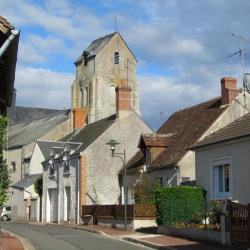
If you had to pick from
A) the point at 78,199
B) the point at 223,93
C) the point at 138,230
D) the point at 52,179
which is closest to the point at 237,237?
the point at 138,230

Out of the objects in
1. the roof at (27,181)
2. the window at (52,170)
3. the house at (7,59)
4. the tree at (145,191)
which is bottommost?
the tree at (145,191)

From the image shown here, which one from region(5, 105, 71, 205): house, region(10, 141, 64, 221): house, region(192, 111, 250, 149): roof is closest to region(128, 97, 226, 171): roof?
region(192, 111, 250, 149): roof

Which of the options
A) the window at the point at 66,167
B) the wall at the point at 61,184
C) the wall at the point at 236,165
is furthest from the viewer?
the window at the point at 66,167

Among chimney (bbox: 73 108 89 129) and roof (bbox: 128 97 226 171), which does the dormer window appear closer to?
roof (bbox: 128 97 226 171)

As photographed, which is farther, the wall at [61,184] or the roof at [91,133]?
the roof at [91,133]

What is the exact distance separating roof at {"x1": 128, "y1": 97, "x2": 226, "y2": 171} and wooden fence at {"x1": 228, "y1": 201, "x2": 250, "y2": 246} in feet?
35.8

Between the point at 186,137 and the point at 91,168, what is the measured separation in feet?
27.1

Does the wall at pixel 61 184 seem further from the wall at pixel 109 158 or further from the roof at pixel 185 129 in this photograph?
the roof at pixel 185 129

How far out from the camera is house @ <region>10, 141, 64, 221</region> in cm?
4729

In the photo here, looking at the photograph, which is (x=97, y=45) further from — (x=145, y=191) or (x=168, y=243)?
(x=168, y=243)

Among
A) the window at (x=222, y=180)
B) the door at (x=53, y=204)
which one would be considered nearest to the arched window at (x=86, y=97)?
the door at (x=53, y=204)

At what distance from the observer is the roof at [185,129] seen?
32.5m

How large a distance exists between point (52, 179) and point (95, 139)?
19.4 feet

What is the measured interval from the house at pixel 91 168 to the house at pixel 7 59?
2272 centimetres
